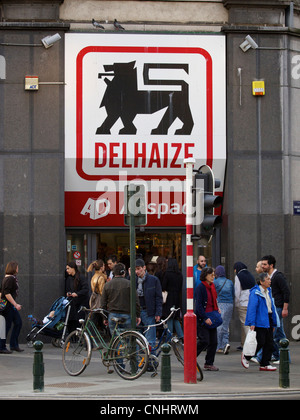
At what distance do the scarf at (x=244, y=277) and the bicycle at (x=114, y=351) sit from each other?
12.4 ft

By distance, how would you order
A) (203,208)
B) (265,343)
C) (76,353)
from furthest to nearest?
1. (265,343)
2. (76,353)
3. (203,208)

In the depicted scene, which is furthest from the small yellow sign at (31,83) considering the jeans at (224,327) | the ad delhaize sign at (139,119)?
the jeans at (224,327)

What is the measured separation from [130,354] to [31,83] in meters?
7.41

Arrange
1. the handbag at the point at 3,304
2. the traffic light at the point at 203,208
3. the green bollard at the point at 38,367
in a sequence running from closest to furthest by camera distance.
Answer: the green bollard at the point at 38,367 < the traffic light at the point at 203,208 < the handbag at the point at 3,304

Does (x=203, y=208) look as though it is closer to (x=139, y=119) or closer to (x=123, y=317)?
(x=123, y=317)

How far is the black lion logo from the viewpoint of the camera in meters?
18.6

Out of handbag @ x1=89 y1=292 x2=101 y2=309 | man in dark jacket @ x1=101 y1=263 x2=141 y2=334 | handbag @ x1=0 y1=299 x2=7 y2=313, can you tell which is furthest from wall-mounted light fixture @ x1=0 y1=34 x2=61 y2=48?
man in dark jacket @ x1=101 y1=263 x2=141 y2=334

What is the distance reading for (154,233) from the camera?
Result: 62.5ft

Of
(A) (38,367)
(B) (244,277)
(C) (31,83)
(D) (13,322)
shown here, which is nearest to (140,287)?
(B) (244,277)

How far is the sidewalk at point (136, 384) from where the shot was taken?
37.4 feet

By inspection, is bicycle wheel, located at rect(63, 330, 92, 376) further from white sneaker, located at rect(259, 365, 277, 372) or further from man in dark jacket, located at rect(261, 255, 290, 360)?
man in dark jacket, located at rect(261, 255, 290, 360)

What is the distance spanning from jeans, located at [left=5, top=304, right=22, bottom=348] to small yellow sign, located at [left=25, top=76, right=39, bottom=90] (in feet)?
15.1

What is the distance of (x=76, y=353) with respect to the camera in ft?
44.3

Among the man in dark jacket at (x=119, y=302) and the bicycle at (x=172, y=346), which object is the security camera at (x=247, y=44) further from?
the bicycle at (x=172, y=346)
